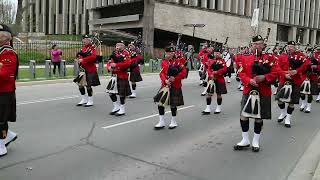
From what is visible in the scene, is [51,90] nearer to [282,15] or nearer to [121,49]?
[121,49]

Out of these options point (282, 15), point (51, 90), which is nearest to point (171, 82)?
point (51, 90)

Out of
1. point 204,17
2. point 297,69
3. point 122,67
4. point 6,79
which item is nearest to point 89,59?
point 122,67

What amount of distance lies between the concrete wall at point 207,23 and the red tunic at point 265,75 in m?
31.0

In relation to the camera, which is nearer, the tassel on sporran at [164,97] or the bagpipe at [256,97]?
the bagpipe at [256,97]

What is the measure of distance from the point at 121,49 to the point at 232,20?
122ft

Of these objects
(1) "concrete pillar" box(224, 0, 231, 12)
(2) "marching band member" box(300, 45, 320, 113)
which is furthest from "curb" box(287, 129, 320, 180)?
(1) "concrete pillar" box(224, 0, 231, 12)

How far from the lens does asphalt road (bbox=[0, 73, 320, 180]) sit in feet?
20.9

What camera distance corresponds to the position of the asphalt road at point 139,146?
6355 mm

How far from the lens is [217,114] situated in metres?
12.0

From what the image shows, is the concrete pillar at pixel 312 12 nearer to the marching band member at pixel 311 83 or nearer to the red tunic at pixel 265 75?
the marching band member at pixel 311 83

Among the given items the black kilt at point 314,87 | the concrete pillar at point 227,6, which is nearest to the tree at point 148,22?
the concrete pillar at point 227,6

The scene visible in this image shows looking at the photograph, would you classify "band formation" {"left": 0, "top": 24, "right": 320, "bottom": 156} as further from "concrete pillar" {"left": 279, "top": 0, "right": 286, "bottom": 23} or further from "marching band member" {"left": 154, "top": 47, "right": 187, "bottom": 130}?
"concrete pillar" {"left": 279, "top": 0, "right": 286, "bottom": 23}

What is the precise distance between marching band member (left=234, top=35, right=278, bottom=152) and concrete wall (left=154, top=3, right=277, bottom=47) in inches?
1222

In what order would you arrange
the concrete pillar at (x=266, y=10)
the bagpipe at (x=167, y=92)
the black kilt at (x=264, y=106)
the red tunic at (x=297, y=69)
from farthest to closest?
the concrete pillar at (x=266, y=10), the red tunic at (x=297, y=69), the bagpipe at (x=167, y=92), the black kilt at (x=264, y=106)
